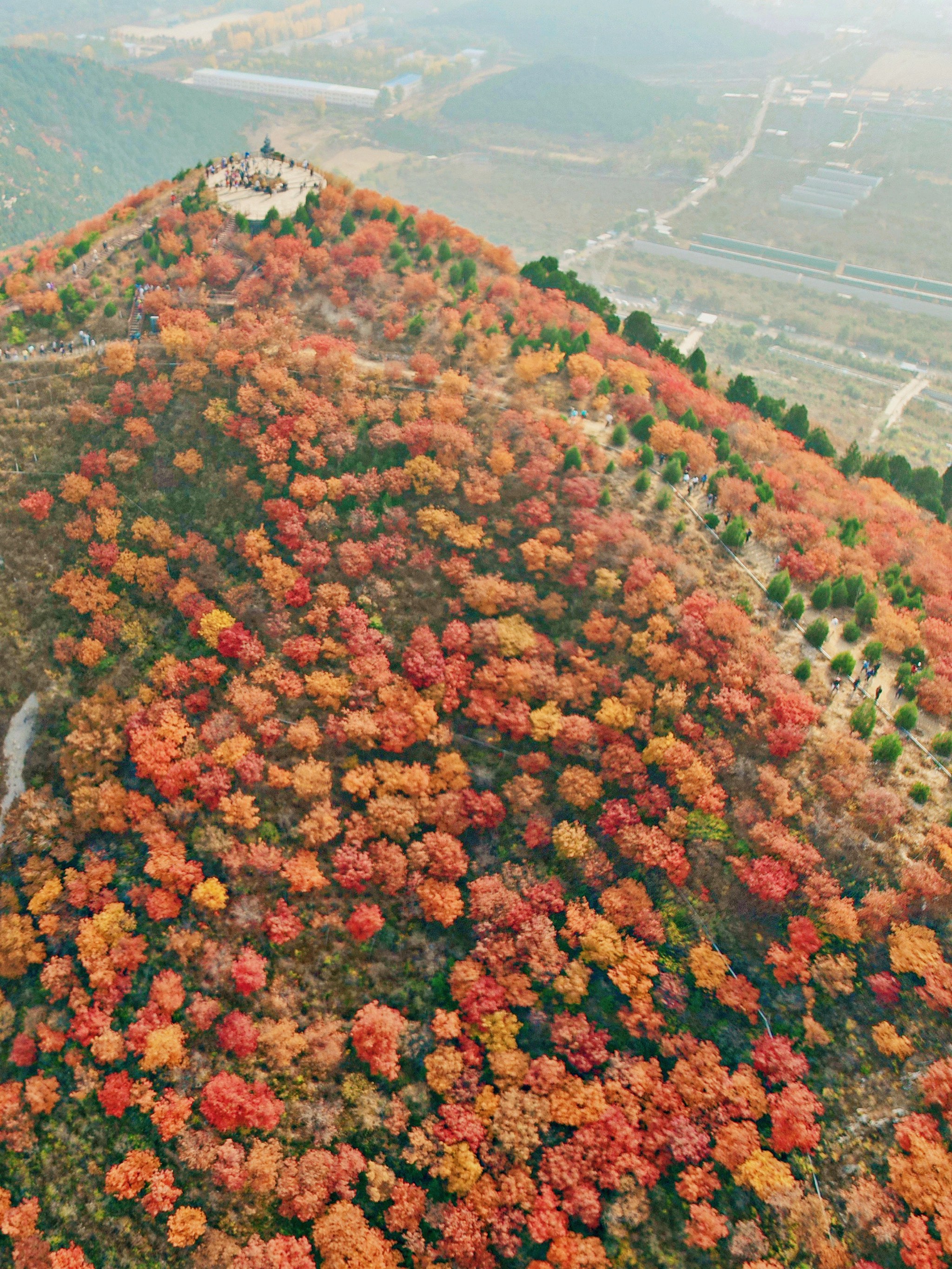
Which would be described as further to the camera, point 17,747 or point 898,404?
point 898,404

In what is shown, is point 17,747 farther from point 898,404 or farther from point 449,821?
point 898,404

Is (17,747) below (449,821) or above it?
below

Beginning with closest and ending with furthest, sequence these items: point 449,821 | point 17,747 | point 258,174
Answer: point 449,821 → point 17,747 → point 258,174

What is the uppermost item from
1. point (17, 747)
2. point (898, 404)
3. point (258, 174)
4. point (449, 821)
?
point (258, 174)

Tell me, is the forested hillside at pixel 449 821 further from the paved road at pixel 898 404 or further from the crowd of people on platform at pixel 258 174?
the paved road at pixel 898 404

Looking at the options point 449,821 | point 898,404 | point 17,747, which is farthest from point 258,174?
point 898,404

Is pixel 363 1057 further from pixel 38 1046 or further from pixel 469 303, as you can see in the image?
pixel 469 303
